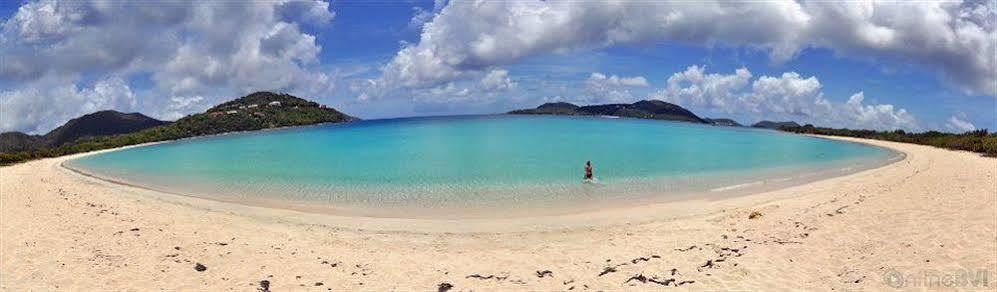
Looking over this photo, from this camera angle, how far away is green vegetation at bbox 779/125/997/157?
3573 cm

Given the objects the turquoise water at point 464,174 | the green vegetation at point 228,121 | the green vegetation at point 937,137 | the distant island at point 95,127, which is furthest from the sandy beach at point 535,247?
the distant island at point 95,127

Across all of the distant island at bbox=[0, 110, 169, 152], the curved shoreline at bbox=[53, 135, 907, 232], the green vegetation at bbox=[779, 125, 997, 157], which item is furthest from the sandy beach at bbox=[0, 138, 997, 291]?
the distant island at bbox=[0, 110, 169, 152]

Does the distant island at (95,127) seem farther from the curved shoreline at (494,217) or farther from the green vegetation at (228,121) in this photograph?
the curved shoreline at (494,217)

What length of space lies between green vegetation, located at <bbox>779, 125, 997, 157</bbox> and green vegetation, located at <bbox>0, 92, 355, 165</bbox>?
7360 cm

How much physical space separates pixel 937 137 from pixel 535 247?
187 feet

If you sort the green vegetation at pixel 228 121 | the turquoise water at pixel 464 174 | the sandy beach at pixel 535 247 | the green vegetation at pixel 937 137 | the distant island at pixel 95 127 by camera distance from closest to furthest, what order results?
the sandy beach at pixel 535 247 < the turquoise water at pixel 464 174 < the green vegetation at pixel 937 137 < the green vegetation at pixel 228 121 < the distant island at pixel 95 127

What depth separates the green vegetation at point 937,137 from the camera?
35728 millimetres

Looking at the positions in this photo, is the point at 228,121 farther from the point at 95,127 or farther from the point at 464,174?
the point at 464,174

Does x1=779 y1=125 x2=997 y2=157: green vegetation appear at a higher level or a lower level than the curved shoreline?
higher

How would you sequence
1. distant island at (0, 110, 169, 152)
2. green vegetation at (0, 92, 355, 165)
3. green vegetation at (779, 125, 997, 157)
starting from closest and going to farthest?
1. green vegetation at (779, 125, 997, 157)
2. green vegetation at (0, 92, 355, 165)
3. distant island at (0, 110, 169, 152)

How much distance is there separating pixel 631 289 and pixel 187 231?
42.1ft

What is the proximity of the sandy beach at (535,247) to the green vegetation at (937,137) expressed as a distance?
78.0 feet

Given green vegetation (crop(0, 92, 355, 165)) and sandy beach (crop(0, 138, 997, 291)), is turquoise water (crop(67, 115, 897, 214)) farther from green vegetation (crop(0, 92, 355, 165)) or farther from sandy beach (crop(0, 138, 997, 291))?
green vegetation (crop(0, 92, 355, 165))

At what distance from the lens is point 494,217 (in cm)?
1695
